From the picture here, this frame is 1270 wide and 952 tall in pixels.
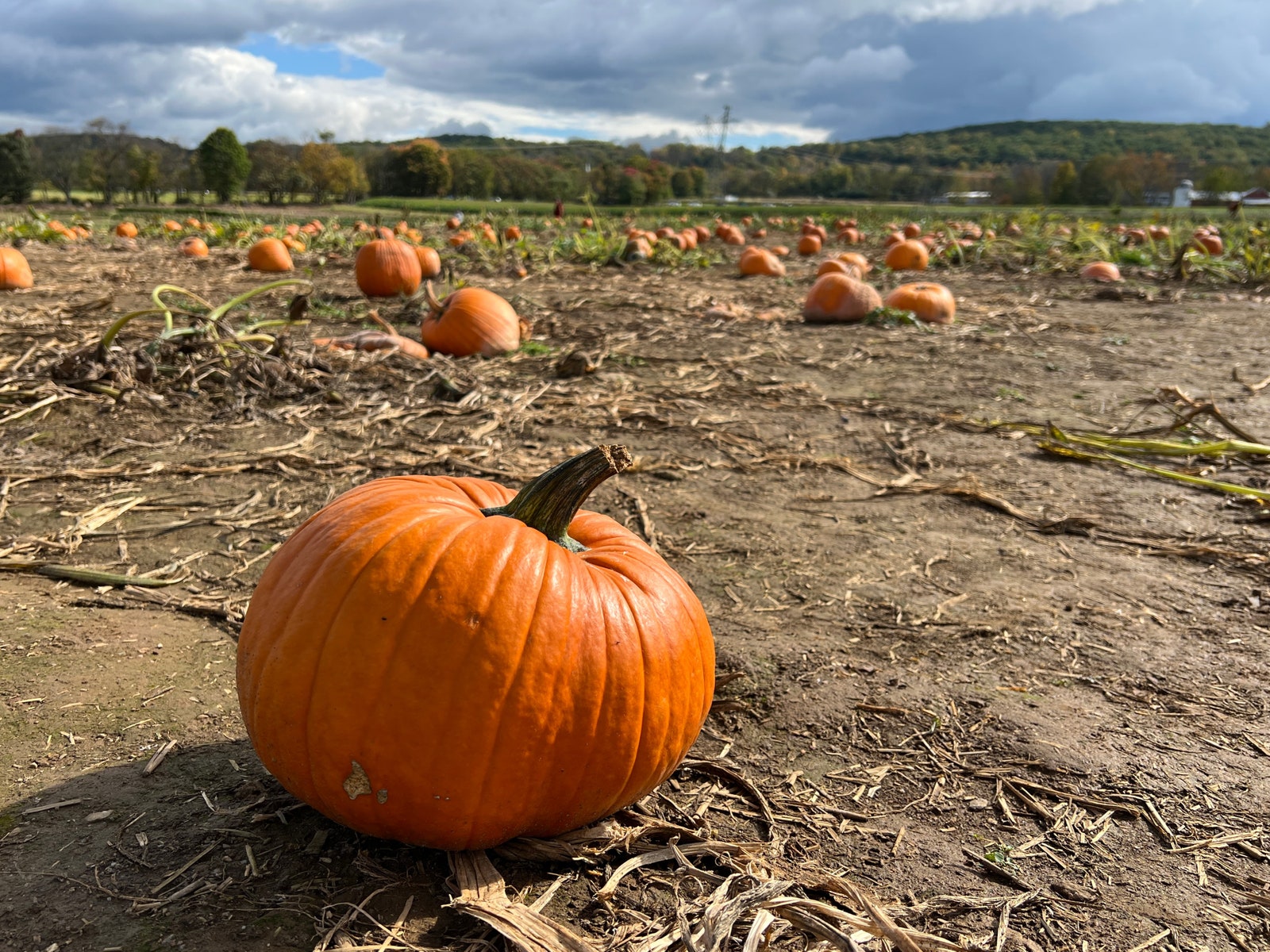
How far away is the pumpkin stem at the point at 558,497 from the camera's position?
189 cm

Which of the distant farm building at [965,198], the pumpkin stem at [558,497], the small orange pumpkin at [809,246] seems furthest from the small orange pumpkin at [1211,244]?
the distant farm building at [965,198]

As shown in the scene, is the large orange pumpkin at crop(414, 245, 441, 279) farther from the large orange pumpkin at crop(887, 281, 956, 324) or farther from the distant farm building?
the distant farm building

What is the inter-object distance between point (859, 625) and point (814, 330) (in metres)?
6.11

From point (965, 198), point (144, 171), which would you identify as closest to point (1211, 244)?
point (144, 171)

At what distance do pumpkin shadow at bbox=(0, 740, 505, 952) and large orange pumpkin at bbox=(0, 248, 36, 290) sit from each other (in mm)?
9243

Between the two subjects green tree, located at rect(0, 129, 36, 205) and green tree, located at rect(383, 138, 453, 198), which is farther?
green tree, located at rect(383, 138, 453, 198)

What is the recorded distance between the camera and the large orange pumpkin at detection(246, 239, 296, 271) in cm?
1217

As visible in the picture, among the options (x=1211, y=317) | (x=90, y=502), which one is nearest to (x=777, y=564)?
(x=90, y=502)

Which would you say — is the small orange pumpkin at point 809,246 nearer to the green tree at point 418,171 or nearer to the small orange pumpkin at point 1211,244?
the small orange pumpkin at point 1211,244

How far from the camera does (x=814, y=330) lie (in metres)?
8.70

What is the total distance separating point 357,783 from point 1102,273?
13727mm

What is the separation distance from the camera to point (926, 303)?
30.0ft

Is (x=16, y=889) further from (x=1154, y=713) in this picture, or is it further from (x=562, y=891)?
(x=1154, y=713)

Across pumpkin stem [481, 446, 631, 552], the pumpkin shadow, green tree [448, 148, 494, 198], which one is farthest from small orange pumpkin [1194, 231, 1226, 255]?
green tree [448, 148, 494, 198]
